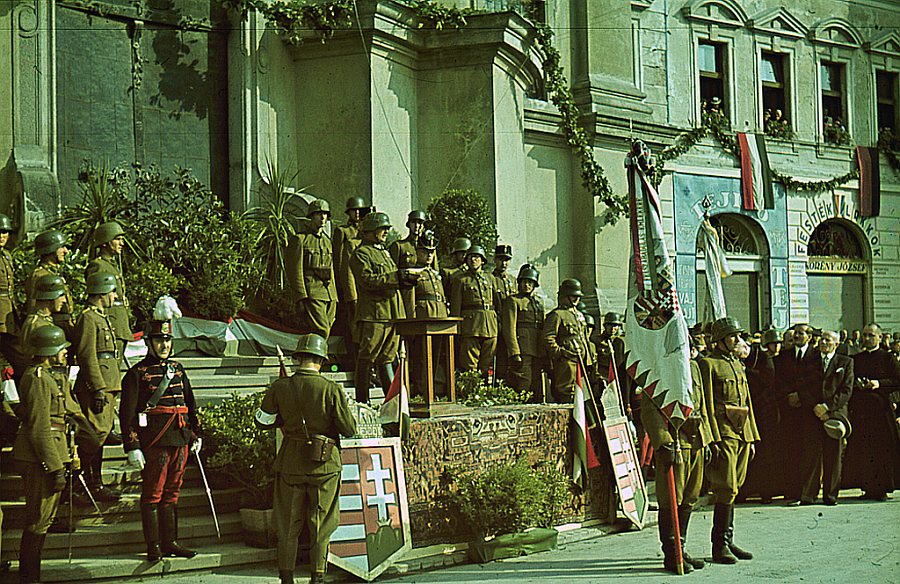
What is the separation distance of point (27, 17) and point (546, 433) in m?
8.85

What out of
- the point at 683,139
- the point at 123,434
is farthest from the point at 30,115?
the point at 683,139

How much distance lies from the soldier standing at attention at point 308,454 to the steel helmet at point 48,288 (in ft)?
8.00

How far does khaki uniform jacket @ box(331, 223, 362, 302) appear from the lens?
1314 centimetres

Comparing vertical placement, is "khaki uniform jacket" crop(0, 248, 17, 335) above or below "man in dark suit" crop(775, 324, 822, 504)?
above

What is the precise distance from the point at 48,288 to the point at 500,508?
172 inches

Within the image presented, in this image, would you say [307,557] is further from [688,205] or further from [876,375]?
[688,205]

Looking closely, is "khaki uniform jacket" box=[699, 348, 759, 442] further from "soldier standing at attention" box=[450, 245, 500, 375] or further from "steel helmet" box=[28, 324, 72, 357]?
"steel helmet" box=[28, 324, 72, 357]

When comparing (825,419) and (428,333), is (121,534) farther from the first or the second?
(825,419)

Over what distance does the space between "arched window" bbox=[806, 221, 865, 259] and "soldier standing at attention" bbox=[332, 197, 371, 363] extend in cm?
1736

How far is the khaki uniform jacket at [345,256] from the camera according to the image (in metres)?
13.1

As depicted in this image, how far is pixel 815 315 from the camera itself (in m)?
28.5

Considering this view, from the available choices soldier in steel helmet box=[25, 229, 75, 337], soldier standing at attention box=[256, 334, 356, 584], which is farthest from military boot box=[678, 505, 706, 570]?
soldier in steel helmet box=[25, 229, 75, 337]

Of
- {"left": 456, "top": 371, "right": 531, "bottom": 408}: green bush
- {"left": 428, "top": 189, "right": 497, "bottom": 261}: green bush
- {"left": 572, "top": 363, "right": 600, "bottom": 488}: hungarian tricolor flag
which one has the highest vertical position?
{"left": 428, "top": 189, "right": 497, "bottom": 261}: green bush

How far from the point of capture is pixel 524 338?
14.7 m
